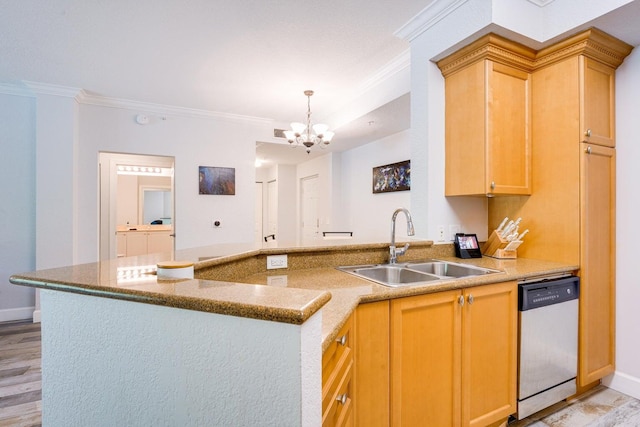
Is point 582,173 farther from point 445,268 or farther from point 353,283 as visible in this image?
point 353,283

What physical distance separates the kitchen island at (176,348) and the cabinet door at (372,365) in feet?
1.05

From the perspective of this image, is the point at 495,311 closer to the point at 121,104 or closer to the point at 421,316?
the point at 421,316

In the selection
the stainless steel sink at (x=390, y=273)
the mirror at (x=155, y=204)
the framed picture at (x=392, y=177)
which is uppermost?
the framed picture at (x=392, y=177)

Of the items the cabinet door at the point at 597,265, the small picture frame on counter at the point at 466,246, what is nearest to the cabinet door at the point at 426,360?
the small picture frame on counter at the point at 466,246

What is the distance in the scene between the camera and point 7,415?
1901mm

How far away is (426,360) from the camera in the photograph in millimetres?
1490

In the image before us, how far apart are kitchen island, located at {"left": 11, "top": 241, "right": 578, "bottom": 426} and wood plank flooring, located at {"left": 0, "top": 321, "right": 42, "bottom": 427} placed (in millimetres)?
1530

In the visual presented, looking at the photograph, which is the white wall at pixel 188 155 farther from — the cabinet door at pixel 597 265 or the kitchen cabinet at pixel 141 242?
the cabinet door at pixel 597 265

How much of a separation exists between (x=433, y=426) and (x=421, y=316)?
543 mm

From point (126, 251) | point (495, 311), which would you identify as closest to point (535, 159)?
point (495, 311)

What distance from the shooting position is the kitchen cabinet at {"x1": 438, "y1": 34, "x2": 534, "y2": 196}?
2039 mm

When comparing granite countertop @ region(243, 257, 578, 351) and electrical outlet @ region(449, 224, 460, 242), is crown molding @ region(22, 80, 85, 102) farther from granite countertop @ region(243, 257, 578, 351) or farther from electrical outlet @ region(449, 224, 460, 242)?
electrical outlet @ region(449, 224, 460, 242)

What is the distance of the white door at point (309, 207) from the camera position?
21.0 ft

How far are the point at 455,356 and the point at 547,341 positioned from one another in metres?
0.69
